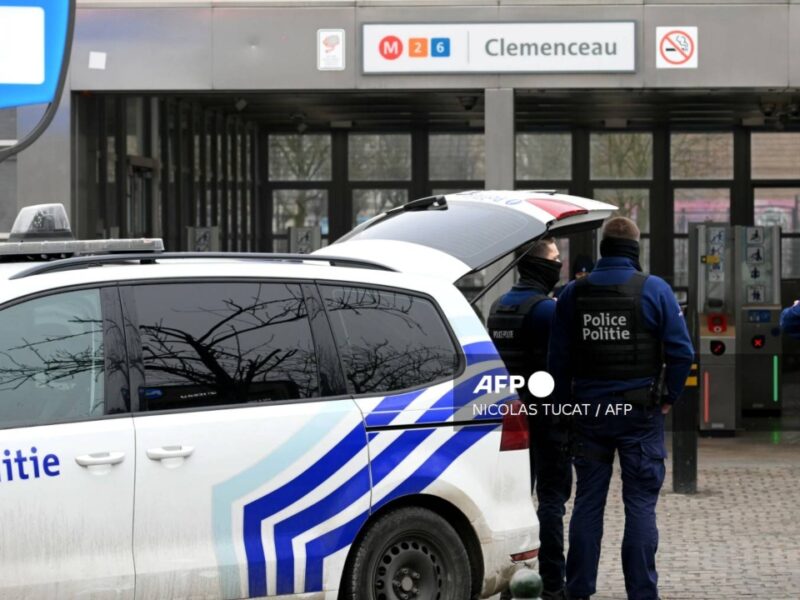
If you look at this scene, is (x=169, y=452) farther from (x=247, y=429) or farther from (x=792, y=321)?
(x=792, y=321)

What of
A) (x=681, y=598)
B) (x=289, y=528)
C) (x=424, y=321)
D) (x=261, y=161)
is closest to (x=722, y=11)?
(x=681, y=598)

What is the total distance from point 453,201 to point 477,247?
77 centimetres

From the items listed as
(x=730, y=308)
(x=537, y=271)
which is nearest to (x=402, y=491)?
(x=537, y=271)

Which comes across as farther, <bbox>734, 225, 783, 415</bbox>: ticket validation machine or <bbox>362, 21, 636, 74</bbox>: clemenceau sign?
<bbox>734, 225, 783, 415</bbox>: ticket validation machine

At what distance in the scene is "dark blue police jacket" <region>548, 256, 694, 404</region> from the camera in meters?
7.34

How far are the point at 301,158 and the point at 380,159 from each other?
1.25 metres

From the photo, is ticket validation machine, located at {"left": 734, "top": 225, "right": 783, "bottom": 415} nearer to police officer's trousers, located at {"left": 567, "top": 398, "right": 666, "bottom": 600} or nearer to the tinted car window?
police officer's trousers, located at {"left": 567, "top": 398, "right": 666, "bottom": 600}

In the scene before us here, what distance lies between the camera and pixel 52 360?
5605 millimetres

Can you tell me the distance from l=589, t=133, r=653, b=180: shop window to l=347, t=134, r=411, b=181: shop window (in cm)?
294

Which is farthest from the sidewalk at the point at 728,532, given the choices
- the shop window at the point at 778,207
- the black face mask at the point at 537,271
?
the shop window at the point at 778,207

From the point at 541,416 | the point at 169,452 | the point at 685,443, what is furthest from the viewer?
the point at 685,443

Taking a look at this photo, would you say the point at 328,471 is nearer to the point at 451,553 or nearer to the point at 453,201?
the point at 451,553

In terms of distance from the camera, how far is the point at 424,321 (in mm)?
6492

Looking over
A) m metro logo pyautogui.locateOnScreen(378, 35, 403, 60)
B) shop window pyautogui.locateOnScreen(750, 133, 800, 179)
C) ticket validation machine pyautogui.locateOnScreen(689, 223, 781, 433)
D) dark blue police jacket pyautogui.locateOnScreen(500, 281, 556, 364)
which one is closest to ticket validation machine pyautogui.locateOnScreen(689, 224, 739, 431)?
ticket validation machine pyautogui.locateOnScreen(689, 223, 781, 433)
